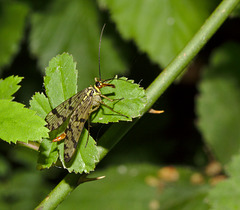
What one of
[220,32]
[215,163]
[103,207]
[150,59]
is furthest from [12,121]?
[220,32]

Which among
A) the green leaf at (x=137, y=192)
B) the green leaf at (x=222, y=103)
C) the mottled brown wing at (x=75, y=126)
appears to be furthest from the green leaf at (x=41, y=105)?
the green leaf at (x=222, y=103)

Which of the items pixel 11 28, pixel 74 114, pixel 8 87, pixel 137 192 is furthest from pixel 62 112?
pixel 11 28

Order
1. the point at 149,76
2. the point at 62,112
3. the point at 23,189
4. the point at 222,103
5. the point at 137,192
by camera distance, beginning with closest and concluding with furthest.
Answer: the point at 62,112 → the point at 149,76 → the point at 137,192 → the point at 222,103 → the point at 23,189

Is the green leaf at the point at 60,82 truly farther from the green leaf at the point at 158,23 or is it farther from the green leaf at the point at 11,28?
the green leaf at the point at 11,28

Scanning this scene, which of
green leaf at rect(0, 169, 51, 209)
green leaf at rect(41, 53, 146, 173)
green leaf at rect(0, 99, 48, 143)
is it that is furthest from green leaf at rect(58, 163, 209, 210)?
green leaf at rect(0, 99, 48, 143)

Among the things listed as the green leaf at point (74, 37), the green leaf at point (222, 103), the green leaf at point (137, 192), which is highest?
the green leaf at point (74, 37)

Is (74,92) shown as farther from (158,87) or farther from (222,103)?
(222,103)
